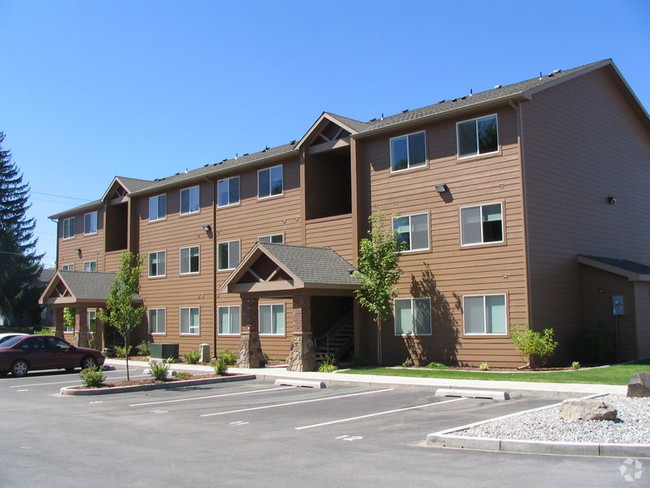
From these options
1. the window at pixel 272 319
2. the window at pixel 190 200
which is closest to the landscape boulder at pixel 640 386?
the window at pixel 272 319

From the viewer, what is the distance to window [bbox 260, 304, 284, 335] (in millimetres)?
28812

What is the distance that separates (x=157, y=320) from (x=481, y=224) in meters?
19.9

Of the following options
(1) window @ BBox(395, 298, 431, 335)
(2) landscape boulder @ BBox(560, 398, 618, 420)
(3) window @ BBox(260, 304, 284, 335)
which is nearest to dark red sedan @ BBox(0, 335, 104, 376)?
(3) window @ BBox(260, 304, 284, 335)

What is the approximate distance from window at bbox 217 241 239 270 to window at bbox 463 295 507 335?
1252cm

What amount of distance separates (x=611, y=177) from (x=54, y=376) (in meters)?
22.5

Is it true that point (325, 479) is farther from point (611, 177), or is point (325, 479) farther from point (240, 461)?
point (611, 177)

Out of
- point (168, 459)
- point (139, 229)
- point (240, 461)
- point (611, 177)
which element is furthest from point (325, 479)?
point (139, 229)

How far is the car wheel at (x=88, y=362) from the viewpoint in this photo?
2542cm

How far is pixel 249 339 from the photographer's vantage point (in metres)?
25.0

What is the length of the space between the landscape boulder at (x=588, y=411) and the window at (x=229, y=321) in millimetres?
21573

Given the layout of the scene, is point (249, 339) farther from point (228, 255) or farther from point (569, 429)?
point (569, 429)

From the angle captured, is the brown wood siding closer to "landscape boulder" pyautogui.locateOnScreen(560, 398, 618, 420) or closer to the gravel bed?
the gravel bed

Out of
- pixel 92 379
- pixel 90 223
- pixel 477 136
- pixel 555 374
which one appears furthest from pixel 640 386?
pixel 90 223

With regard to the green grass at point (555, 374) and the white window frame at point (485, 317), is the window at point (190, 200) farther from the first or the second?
the white window frame at point (485, 317)
